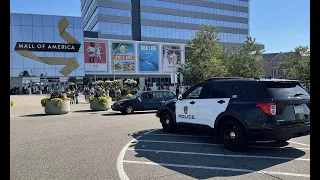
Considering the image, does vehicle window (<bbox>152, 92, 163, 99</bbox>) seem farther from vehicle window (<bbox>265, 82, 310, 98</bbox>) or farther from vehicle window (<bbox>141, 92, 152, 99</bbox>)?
vehicle window (<bbox>265, 82, 310, 98</bbox>)

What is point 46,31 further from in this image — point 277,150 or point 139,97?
point 277,150

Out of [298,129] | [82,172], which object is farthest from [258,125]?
[82,172]

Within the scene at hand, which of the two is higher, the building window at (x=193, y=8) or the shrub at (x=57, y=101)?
the building window at (x=193, y=8)

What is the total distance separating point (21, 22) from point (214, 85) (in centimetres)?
5699

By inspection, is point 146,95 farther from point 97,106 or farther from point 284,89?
point 284,89

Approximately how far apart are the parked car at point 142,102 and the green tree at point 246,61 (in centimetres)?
2384

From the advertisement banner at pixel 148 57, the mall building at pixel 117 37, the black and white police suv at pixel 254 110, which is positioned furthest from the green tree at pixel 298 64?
the black and white police suv at pixel 254 110

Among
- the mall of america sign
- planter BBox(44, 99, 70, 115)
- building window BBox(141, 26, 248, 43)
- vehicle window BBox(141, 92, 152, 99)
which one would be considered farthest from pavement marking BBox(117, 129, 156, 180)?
building window BBox(141, 26, 248, 43)

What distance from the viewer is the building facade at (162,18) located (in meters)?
69.8

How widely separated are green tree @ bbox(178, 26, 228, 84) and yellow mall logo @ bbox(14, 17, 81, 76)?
1327 inches

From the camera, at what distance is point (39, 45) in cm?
5647

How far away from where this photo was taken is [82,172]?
5145 millimetres

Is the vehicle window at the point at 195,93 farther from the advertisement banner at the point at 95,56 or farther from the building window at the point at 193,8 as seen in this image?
the building window at the point at 193,8
